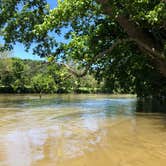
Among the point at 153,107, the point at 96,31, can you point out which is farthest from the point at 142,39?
the point at 153,107

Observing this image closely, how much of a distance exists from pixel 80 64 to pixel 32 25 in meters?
2.95

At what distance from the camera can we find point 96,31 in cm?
1764

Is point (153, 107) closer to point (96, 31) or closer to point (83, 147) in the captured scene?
point (96, 31)

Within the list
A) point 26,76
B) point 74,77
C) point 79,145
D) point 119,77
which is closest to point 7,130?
point 74,77

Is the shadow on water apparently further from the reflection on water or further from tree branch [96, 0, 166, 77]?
the reflection on water

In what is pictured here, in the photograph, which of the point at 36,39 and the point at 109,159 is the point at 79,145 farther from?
the point at 36,39

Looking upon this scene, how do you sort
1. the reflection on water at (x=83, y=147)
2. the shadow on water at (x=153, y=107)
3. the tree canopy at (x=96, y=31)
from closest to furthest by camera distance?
the reflection on water at (x=83, y=147) → the tree canopy at (x=96, y=31) → the shadow on water at (x=153, y=107)

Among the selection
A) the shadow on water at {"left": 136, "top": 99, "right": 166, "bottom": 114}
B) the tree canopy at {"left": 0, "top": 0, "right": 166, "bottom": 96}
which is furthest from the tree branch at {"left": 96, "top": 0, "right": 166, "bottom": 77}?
the shadow on water at {"left": 136, "top": 99, "right": 166, "bottom": 114}

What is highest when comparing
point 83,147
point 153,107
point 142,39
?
point 142,39

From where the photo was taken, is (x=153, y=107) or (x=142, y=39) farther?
(x=153, y=107)

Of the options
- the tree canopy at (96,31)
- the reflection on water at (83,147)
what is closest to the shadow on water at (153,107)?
the tree canopy at (96,31)

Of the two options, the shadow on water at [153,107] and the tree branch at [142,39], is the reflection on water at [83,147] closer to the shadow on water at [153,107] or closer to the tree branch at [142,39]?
the tree branch at [142,39]

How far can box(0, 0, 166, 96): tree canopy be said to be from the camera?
44.9 feet

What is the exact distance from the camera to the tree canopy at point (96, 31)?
13.7m
